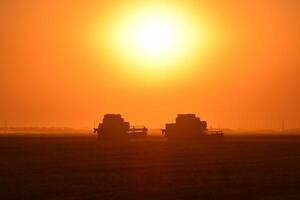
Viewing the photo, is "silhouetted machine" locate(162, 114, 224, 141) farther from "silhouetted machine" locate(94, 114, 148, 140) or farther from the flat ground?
the flat ground

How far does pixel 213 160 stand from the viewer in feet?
153

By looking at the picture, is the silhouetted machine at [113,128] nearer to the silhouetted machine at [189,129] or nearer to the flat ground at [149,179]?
the silhouetted machine at [189,129]

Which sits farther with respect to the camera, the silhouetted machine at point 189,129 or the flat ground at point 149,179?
the silhouetted machine at point 189,129

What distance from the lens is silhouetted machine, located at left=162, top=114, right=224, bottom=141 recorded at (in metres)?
97.8

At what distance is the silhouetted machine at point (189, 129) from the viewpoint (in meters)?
97.8

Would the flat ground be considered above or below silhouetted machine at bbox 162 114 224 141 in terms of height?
below

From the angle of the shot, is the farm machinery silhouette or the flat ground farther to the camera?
the farm machinery silhouette

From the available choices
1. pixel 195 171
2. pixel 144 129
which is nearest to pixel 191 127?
pixel 144 129

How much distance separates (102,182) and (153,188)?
3.21 metres

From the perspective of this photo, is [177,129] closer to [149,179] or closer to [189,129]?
[189,129]

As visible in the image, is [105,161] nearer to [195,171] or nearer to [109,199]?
[195,171]

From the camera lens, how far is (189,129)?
9819 cm

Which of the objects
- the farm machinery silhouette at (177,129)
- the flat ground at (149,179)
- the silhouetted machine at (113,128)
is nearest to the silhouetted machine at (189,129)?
the farm machinery silhouette at (177,129)

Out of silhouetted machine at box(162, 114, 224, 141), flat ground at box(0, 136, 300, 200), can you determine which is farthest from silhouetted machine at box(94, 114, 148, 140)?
flat ground at box(0, 136, 300, 200)
